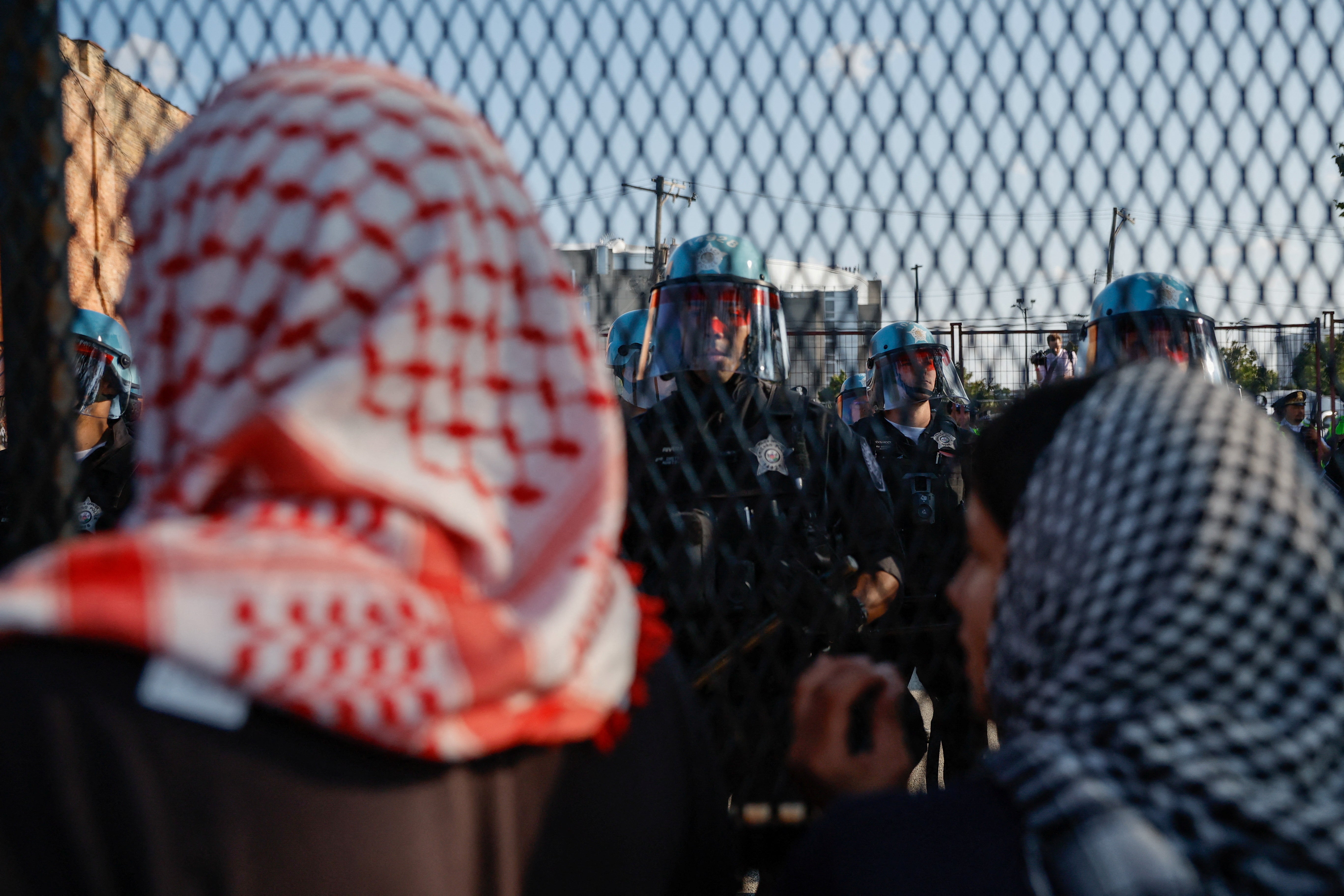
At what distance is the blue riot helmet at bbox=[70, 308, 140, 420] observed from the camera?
4148 millimetres

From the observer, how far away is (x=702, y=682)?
201 centimetres

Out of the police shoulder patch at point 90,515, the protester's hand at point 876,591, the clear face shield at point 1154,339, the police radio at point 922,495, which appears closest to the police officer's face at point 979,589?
the protester's hand at point 876,591

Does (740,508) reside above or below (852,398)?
below

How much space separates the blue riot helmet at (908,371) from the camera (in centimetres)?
466

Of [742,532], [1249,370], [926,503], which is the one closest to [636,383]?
[926,503]

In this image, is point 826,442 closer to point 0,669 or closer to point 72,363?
point 72,363

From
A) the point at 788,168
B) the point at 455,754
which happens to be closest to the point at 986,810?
the point at 455,754

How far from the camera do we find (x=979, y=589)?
1.22 metres

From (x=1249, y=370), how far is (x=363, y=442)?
4.83 m

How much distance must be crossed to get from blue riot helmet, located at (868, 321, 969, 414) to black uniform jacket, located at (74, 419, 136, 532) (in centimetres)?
325

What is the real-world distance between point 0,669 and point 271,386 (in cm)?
27

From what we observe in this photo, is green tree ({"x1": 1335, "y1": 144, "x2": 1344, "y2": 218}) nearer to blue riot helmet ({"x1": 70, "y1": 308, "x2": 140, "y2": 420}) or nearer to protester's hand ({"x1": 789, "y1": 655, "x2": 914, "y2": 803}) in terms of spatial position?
protester's hand ({"x1": 789, "y1": 655, "x2": 914, "y2": 803})

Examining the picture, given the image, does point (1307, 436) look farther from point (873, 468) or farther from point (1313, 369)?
point (873, 468)

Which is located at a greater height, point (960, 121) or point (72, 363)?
point (960, 121)
